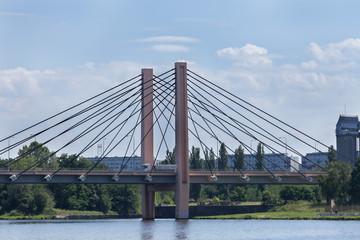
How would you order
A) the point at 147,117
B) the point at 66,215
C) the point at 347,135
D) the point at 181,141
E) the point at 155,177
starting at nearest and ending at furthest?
the point at 181,141 < the point at 155,177 < the point at 147,117 < the point at 66,215 < the point at 347,135

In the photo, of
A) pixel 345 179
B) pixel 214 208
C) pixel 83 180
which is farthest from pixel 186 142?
pixel 214 208

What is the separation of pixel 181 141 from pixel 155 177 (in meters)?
8.32

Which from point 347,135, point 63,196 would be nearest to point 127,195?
point 63,196

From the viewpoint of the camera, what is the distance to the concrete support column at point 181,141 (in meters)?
117

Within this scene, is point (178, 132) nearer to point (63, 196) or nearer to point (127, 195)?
point (63, 196)

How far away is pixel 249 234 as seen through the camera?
8706 cm

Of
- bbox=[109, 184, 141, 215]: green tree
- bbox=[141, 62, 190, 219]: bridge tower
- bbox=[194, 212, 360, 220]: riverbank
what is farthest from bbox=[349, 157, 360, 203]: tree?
bbox=[109, 184, 141, 215]: green tree

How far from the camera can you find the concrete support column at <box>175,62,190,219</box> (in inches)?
4606

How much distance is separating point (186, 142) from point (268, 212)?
34.8 meters

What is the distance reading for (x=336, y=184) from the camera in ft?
422

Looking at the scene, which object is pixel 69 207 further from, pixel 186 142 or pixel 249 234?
pixel 249 234

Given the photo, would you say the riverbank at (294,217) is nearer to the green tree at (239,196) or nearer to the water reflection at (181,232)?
the water reflection at (181,232)

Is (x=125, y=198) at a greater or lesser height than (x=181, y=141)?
lesser

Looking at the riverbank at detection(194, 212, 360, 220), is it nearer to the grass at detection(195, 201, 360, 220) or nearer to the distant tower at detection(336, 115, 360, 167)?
the grass at detection(195, 201, 360, 220)
